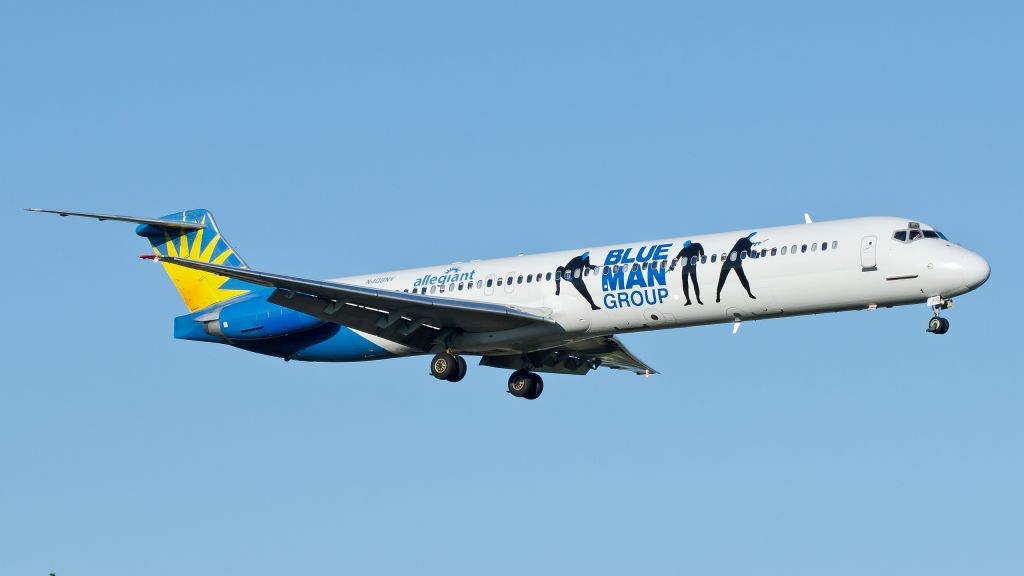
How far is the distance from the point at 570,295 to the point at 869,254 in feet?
24.7

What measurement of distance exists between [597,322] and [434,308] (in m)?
4.07

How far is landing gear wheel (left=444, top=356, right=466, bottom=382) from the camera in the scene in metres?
41.2

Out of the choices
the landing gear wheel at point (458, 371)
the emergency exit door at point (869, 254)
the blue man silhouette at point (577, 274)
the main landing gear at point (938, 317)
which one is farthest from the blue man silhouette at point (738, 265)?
the landing gear wheel at point (458, 371)

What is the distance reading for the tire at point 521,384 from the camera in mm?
44594

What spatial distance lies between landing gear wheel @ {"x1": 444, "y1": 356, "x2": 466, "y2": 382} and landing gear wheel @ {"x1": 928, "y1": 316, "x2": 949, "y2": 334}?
12.1 metres

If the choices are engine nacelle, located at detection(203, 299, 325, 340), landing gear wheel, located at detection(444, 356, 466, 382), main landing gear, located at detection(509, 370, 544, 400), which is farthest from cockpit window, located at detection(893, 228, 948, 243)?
engine nacelle, located at detection(203, 299, 325, 340)

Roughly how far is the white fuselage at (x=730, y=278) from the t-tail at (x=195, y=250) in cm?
882

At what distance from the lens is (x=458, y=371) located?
41219mm

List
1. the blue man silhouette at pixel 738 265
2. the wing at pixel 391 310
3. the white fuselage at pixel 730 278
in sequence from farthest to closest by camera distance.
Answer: the wing at pixel 391 310 < the blue man silhouette at pixel 738 265 < the white fuselage at pixel 730 278

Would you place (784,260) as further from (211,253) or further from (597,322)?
(211,253)

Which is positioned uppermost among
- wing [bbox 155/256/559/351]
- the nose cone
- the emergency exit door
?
the emergency exit door

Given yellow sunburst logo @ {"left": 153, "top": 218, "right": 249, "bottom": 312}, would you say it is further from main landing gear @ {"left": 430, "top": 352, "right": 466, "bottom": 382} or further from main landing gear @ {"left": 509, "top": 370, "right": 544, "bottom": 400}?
main landing gear @ {"left": 509, "top": 370, "right": 544, "bottom": 400}

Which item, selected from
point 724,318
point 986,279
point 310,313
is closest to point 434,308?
point 310,313

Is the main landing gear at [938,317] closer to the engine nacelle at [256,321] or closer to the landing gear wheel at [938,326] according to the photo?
the landing gear wheel at [938,326]
